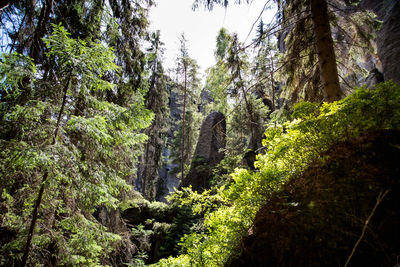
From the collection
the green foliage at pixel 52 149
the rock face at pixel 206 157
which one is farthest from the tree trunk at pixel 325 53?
the rock face at pixel 206 157

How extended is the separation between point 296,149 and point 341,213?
3.07 ft

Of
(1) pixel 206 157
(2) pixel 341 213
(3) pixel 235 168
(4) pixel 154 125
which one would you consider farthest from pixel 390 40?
(4) pixel 154 125

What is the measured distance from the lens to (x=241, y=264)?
2.08m

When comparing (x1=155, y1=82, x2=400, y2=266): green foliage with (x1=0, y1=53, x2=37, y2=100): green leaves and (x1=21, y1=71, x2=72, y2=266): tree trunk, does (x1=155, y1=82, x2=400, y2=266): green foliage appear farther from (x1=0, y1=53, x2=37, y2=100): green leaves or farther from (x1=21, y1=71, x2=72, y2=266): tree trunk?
(x1=0, y1=53, x2=37, y2=100): green leaves

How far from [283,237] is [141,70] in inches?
274

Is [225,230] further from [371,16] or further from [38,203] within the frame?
[371,16]

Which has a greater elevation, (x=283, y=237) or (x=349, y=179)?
(x=349, y=179)

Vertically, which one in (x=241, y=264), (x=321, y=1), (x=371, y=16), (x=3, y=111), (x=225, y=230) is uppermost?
(x=371, y=16)

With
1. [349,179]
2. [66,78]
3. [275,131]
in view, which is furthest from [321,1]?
[66,78]

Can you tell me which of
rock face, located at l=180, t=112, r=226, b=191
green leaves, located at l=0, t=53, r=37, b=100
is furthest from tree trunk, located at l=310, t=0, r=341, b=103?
rock face, located at l=180, t=112, r=226, b=191

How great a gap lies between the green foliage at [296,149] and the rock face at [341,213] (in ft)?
0.67

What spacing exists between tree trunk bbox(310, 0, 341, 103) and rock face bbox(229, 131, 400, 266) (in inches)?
90.8

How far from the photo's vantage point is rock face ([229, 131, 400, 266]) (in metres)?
1.43

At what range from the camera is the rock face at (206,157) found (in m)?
15.6
